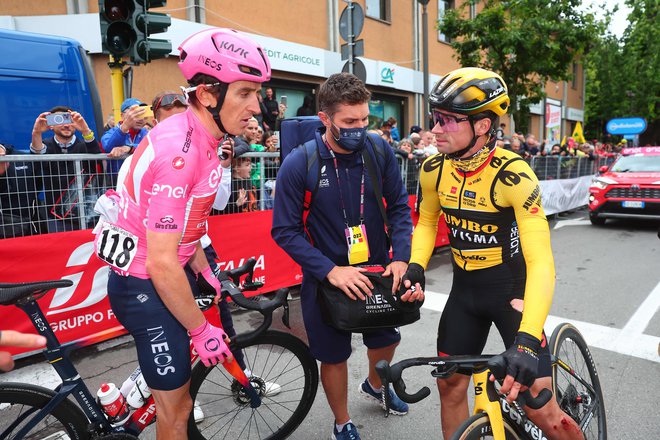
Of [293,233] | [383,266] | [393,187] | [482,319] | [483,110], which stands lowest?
[482,319]

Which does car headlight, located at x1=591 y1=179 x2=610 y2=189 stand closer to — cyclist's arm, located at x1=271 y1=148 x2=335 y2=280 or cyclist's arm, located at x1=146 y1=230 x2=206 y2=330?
cyclist's arm, located at x1=271 y1=148 x2=335 y2=280

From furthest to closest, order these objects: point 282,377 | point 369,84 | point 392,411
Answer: point 369,84 < point 392,411 < point 282,377

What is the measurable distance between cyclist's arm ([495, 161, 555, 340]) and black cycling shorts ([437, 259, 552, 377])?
0.32m

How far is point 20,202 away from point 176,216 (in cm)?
295

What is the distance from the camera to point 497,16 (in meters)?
13.3

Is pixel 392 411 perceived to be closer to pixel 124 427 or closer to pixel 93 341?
pixel 124 427

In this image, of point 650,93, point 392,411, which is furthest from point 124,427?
point 650,93

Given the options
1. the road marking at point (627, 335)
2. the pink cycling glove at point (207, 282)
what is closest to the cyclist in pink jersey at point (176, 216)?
the pink cycling glove at point (207, 282)

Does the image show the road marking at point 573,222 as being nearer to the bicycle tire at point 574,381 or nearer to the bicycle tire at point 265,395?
the bicycle tire at point 574,381

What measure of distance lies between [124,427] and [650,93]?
3561 centimetres

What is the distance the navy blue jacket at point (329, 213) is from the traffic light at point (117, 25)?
12.9 feet

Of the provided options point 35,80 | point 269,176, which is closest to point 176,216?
point 269,176

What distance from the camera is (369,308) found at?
244 cm

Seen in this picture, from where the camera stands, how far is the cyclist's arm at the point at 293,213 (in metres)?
2.54
